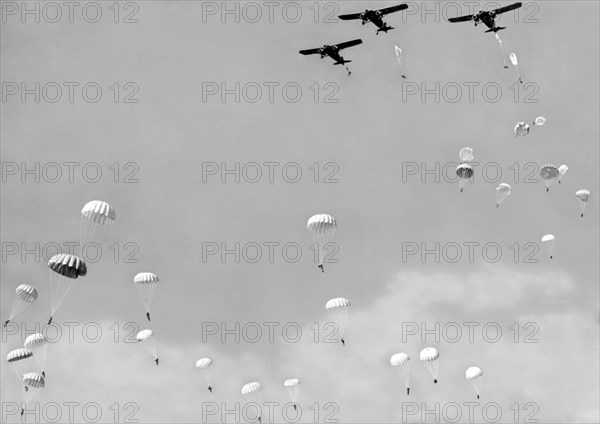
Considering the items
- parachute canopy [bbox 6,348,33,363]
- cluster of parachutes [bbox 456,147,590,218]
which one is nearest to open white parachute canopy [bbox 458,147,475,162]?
cluster of parachutes [bbox 456,147,590,218]

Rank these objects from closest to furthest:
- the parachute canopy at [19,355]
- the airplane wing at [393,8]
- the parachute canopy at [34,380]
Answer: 1. the airplane wing at [393,8]
2. the parachute canopy at [19,355]
3. the parachute canopy at [34,380]

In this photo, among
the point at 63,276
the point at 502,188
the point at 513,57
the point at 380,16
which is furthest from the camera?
the point at 502,188

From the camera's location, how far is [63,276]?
78250mm

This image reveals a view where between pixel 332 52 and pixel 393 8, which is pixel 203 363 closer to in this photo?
pixel 332 52

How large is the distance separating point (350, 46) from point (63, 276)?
36.9m

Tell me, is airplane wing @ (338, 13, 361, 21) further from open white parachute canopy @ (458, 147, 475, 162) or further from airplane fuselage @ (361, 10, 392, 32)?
open white parachute canopy @ (458, 147, 475, 162)

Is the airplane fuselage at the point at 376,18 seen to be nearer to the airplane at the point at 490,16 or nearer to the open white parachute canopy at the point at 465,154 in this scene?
the airplane at the point at 490,16

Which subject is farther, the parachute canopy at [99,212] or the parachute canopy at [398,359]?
the parachute canopy at [398,359]

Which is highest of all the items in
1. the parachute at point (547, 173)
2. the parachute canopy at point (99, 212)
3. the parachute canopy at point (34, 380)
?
the parachute at point (547, 173)

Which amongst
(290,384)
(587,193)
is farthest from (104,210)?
(587,193)

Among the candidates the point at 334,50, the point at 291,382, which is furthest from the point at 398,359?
the point at 334,50

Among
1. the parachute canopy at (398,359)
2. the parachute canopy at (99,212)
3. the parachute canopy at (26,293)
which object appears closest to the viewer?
the parachute canopy at (99,212)

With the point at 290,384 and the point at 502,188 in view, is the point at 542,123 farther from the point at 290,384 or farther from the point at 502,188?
the point at 290,384

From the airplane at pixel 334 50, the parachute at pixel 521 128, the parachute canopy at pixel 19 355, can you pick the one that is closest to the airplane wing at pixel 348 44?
the airplane at pixel 334 50
